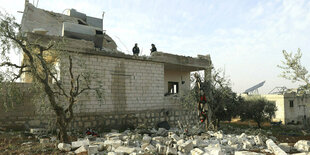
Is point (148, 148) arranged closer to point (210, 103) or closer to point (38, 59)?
point (38, 59)

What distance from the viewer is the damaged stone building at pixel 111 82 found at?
10586 millimetres

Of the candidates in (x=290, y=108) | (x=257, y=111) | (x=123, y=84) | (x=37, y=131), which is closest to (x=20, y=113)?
(x=37, y=131)

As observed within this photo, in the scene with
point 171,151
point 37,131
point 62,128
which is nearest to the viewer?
point 171,151

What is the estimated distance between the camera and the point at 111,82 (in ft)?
39.2

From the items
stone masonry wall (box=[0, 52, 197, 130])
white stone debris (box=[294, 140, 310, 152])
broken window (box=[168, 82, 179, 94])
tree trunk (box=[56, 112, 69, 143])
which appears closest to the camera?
white stone debris (box=[294, 140, 310, 152])

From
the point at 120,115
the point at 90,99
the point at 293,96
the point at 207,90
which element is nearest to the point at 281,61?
the point at 207,90

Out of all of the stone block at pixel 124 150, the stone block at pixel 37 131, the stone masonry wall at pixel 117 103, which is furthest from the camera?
the stone masonry wall at pixel 117 103

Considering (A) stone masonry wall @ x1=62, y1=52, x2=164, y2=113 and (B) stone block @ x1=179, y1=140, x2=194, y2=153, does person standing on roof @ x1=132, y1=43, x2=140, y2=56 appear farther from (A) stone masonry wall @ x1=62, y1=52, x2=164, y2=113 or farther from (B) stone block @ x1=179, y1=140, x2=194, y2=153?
(B) stone block @ x1=179, y1=140, x2=194, y2=153

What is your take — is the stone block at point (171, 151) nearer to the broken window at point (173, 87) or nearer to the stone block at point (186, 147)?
the stone block at point (186, 147)

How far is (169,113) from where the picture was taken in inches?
571

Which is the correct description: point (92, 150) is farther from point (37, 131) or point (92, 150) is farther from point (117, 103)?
point (117, 103)

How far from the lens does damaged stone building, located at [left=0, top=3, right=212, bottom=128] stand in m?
10.6

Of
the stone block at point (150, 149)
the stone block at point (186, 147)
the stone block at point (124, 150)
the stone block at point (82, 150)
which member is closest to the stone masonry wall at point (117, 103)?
the stone block at point (82, 150)

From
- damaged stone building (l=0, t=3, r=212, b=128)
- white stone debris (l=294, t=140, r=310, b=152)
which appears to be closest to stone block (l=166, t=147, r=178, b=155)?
white stone debris (l=294, t=140, r=310, b=152)
